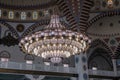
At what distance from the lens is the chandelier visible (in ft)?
44.3

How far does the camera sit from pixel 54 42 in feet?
44.4

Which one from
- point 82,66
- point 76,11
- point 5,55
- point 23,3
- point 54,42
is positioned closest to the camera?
point 54,42

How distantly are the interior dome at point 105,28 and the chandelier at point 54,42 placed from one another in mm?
9046

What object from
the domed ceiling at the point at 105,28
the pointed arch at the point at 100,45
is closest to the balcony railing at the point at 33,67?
the pointed arch at the point at 100,45

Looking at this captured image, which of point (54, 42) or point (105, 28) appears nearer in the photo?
point (54, 42)

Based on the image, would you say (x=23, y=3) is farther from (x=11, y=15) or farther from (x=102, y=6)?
(x=102, y=6)

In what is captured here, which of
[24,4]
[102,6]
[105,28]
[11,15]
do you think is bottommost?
[105,28]

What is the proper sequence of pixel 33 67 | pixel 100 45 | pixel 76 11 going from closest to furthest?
pixel 76 11 < pixel 33 67 < pixel 100 45

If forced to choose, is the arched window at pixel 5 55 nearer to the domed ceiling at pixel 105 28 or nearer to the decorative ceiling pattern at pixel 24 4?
the decorative ceiling pattern at pixel 24 4

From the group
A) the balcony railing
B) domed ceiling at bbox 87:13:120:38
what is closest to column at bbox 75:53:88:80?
the balcony railing

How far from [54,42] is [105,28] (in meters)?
10.8

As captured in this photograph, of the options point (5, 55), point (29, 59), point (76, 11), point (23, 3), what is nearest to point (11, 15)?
point (23, 3)

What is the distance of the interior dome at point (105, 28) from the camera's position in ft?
75.8

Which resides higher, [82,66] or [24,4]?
[24,4]
